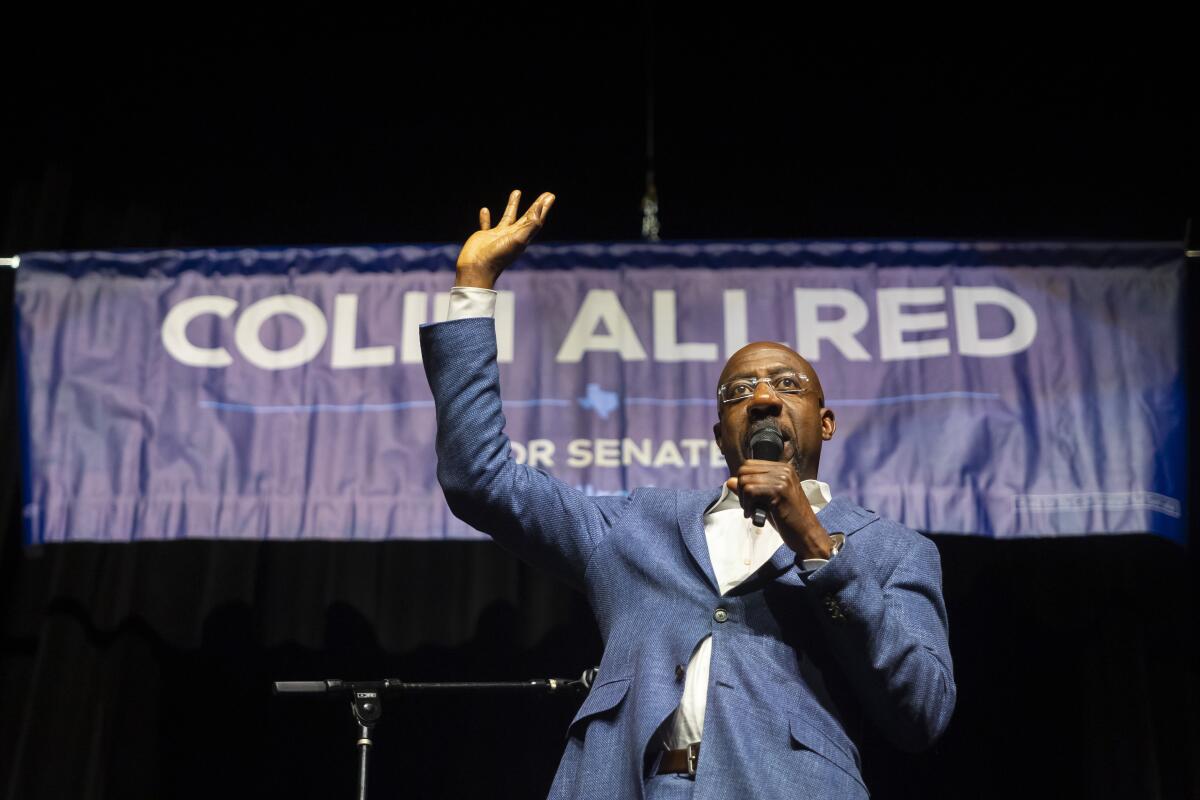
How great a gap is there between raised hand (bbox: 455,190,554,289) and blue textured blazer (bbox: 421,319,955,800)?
0.07m

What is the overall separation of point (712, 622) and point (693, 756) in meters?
0.19

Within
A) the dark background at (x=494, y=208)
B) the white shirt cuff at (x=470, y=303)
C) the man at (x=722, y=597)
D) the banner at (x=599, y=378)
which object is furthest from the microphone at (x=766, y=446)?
the dark background at (x=494, y=208)

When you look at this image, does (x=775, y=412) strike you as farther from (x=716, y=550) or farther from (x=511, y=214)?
(x=511, y=214)

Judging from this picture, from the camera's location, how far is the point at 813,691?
1853mm

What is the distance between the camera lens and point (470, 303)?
6.66ft

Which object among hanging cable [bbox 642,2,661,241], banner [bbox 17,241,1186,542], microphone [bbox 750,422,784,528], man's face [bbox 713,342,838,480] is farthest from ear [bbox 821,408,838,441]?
hanging cable [bbox 642,2,661,241]

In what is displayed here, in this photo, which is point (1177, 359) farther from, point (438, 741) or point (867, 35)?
point (438, 741)

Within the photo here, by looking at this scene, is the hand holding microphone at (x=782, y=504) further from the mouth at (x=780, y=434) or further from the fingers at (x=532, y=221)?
the fingers at (x=532, y=221)

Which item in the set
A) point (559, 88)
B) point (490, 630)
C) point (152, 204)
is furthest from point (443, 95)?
point (490, 630)

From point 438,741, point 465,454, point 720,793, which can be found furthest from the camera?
point 438,741

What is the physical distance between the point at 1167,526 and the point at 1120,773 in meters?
0.62

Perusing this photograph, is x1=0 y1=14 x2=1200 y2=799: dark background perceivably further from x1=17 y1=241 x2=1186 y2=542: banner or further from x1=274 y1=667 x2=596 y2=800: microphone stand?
x1=274 y1=667 x2=596 y2=800: microphone stand

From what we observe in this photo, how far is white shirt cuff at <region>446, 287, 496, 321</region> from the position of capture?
2.03 m

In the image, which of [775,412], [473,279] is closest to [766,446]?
[775,412]
